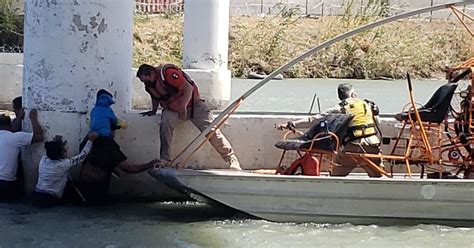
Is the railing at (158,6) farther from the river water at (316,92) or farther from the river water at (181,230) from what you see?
the river water at (181,230)

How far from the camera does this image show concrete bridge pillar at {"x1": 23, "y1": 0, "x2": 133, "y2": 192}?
35.9 feet

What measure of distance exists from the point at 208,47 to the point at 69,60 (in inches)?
270

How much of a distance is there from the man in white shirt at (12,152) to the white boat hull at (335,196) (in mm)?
2079

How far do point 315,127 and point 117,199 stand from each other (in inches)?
111

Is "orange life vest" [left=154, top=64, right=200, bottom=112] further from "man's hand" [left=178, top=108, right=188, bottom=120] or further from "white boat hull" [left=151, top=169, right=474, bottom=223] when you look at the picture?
"white boat hull" [left=151, top=169, right=474, bottom=223]

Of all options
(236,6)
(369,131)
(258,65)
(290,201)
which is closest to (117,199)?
(290,201)

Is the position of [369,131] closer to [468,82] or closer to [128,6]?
[468,82]

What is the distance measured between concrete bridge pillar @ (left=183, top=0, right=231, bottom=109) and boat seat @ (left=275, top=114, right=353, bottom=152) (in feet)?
23.7

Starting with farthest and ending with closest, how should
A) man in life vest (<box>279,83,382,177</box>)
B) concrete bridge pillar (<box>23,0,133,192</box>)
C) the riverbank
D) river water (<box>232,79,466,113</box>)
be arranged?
the riverbank
river water (<box>232,79,466,113</box>)
concrete bridge pillar (<box>23,0,133,192</box>)
man in life vest (<box>279,83,382,177</box>)

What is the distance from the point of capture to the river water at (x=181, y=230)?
9320 mm

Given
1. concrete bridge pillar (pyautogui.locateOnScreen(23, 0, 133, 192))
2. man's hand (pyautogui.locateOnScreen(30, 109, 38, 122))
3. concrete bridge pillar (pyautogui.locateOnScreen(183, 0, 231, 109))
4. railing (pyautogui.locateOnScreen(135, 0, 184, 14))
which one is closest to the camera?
concrete bridge pillar (pyautogui.locateOnScreen(23, 0, 133, 192))

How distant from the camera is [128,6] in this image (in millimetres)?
11344

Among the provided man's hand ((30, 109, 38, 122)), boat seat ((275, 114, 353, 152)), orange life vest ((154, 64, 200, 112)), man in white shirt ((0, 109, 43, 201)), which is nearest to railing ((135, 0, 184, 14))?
man's hand ((30, 109, 38, 122))

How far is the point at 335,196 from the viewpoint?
9.84 meters
